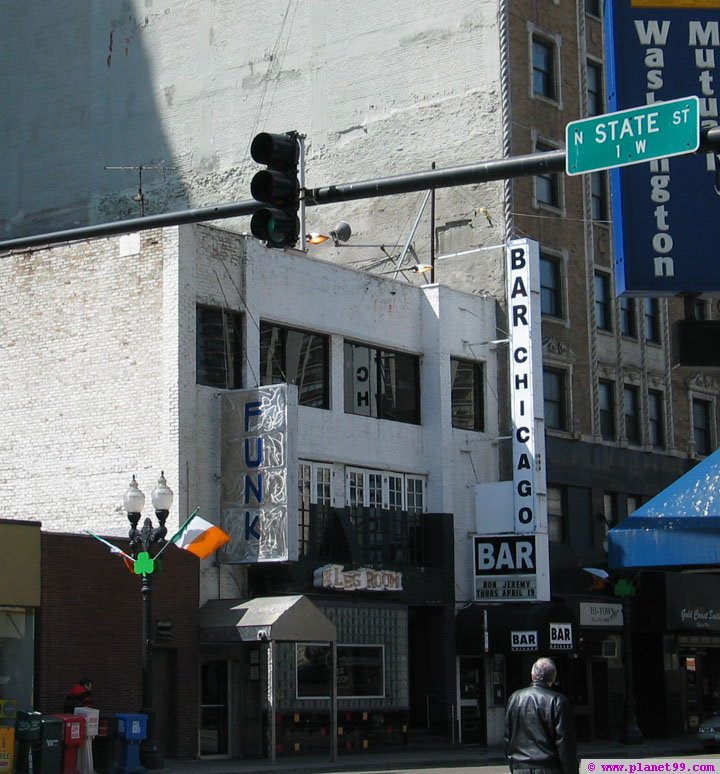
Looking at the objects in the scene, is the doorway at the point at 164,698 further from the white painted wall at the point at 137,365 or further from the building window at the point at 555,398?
the building window at the point at 555,398

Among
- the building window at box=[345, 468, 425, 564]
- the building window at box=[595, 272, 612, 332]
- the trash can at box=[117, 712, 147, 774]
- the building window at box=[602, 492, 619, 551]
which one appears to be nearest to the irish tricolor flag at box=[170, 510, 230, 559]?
the trash can at box=[117, 712, 147, 774]

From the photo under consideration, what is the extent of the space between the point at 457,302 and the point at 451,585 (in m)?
7.10

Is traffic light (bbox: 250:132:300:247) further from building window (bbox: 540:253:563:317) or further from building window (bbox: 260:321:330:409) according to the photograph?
building window (bbox: 540:253:563:317)

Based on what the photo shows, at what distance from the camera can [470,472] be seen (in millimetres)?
39406

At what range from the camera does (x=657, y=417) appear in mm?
46500

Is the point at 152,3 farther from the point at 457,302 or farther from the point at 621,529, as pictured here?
the point at 621,529

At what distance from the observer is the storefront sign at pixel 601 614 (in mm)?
40188

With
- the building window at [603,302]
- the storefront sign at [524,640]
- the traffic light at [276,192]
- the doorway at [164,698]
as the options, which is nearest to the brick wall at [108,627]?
the doorway at [164,698]

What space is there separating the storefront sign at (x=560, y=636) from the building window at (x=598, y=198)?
496 inches

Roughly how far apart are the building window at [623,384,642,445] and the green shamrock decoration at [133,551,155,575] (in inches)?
800

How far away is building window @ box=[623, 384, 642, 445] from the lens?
148ft

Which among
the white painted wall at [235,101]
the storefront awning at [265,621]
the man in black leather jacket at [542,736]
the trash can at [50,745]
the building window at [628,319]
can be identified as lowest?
the trash can at [50,745]

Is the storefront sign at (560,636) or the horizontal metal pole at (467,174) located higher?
the horizontal metal pole at (467,174)

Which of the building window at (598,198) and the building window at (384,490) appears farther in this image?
the building window at (598,198)
